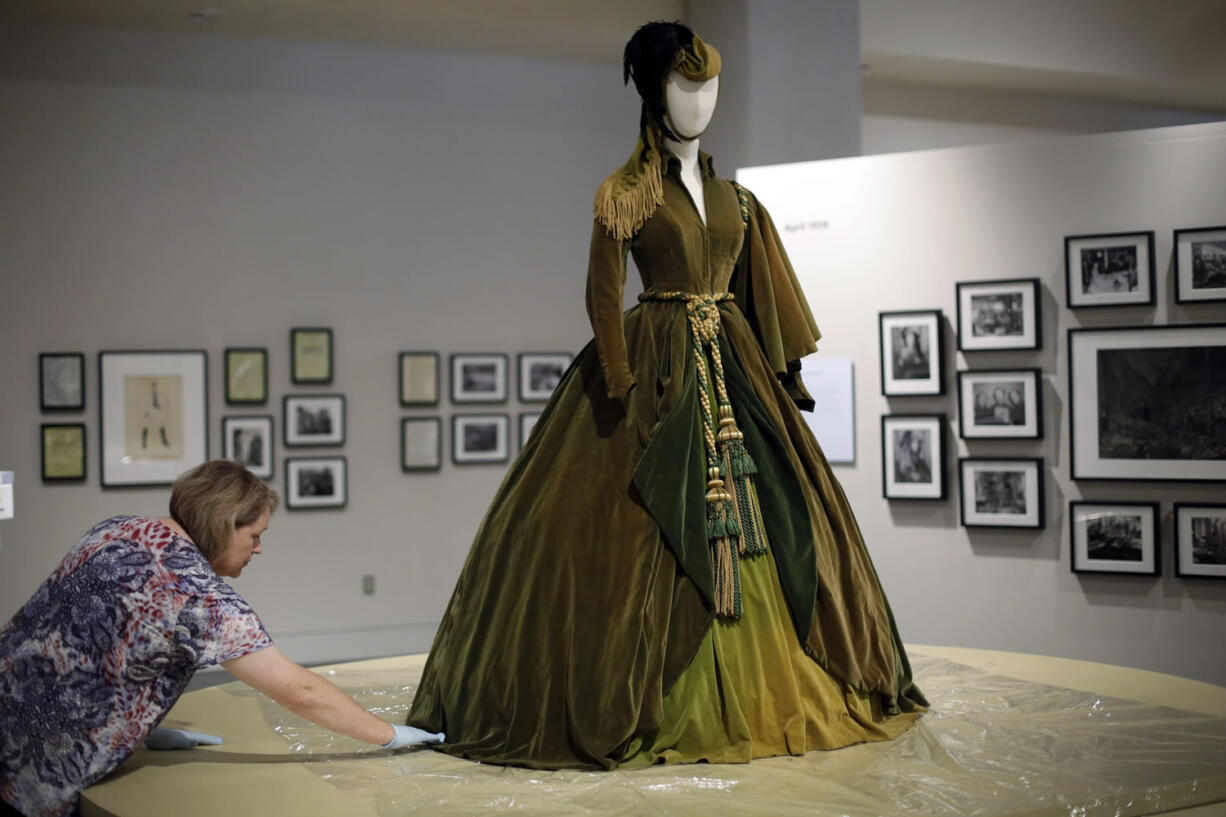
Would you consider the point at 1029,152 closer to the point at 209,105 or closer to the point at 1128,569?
the point at 1128,569

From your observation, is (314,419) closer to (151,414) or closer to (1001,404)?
(151,414)

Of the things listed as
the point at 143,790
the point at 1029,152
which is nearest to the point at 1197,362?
the point at 1029,152

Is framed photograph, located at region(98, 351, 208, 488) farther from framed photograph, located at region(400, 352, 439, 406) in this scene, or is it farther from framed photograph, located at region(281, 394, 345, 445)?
framed photograph, located at region(400, 352, 439, 406)

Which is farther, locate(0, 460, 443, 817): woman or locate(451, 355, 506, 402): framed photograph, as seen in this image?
locate(451, 355, 506, 402): framed photograph

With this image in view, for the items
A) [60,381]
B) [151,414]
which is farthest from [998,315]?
[60,381]

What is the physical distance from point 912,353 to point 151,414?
13.9 feet

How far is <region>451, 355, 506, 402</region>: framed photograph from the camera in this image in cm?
724

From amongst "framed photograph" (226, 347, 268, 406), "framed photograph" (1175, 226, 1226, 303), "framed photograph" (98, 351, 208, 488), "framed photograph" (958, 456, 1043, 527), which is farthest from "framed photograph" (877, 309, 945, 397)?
"framed photograph" (98, 351, 208, 488)

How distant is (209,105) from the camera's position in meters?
6.79

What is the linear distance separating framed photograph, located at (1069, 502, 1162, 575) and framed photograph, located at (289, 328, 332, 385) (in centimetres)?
428

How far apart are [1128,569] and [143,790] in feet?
11.8

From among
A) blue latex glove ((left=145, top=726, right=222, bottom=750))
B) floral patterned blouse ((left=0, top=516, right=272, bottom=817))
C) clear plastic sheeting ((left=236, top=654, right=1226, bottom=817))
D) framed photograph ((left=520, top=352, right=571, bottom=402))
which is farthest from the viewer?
framed photograph ((left=520, top=352, right=571, bottom=402))

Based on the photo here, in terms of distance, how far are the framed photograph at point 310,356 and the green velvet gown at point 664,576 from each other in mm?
4181

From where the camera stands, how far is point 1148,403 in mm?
4477
